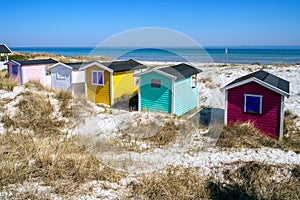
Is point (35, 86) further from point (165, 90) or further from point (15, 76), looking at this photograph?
point (165, 90)

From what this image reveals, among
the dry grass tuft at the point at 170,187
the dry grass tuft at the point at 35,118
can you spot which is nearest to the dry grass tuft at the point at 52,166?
the dry grass tuft at the point at 170,187

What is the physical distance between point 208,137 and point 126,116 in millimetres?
3533

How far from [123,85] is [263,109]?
6752 millimetres

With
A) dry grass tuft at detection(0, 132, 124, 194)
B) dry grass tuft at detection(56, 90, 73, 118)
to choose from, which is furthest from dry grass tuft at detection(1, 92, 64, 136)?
dry grass tuft at detection(0, 132, 124, 194)

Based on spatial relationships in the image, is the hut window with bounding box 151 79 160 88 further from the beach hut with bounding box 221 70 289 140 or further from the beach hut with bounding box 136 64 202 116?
the beach hut with bounding box 221 70 289 140

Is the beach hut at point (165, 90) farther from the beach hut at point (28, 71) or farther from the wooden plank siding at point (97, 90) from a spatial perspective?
the beach hut at point (28, 71)

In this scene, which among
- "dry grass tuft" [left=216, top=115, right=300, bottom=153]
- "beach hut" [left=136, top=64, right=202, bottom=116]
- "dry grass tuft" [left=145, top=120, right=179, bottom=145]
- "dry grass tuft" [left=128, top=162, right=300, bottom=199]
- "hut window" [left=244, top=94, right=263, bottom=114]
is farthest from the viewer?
"beach hut" [left=136, top=64, right=202, bottom=116]

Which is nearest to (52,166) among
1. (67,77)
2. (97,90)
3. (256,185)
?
(256,185)

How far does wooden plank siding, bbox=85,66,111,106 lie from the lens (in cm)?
1288

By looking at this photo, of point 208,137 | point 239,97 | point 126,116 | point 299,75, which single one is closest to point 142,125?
point 126,116

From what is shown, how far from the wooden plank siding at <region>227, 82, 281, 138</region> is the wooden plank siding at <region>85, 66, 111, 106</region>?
582cm

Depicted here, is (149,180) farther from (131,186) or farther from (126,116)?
(126,116)

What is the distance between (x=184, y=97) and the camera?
38.7ft

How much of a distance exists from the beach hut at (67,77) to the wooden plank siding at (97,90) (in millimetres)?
1369
